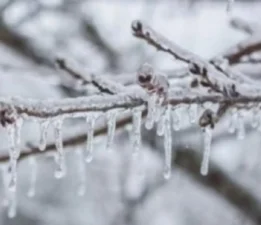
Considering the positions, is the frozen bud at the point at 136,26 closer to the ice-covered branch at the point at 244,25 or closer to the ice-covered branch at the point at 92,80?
the ice-covered branch at the point at 92,80

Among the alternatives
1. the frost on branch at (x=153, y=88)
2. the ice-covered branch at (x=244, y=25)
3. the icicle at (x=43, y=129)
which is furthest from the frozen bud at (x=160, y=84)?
the ice-covered branch at (x=244, y=25)

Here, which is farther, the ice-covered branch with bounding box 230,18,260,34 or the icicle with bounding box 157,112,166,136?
the ice-covered branch with bounding box 230,18,260,34

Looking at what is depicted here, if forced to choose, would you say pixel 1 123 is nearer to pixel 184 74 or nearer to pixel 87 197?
pixel 184 74

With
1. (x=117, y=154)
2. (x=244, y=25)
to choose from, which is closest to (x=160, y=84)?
(x=244, y=25)

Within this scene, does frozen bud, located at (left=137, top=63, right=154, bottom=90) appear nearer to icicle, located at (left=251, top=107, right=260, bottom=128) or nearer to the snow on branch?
the snow on branch

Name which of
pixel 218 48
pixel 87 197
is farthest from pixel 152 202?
pixel 218 48

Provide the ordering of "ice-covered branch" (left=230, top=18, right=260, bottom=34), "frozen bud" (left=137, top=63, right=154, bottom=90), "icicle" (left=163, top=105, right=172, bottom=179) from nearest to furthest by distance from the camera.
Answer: "frozen bud" (left=137, top=63, right=154, bottom=90), "icicle" (left=163, top=105, right=172, bottom=179), "ice-covered branch" (left=230, top=18, right=260, bottom=34)

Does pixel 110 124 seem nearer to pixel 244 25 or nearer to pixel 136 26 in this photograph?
pixel 136 26

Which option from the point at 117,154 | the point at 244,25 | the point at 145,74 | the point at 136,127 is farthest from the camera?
the point at 117,154

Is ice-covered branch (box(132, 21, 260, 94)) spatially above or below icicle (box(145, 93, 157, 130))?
above

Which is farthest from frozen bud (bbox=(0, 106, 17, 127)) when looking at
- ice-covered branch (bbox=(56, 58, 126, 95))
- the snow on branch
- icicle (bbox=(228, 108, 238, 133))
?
icicle (bbox=(228, 108, 238, 133))

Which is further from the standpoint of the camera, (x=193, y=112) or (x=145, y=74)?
(x=193, y=112)

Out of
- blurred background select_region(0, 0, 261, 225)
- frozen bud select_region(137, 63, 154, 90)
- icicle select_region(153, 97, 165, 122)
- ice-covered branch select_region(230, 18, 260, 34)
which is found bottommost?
blurred background select_region(0, 0, 261, 225)

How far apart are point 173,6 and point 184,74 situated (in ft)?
7.55
